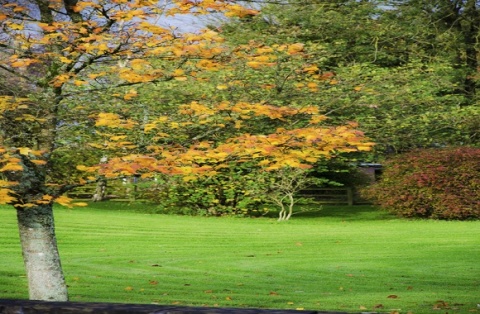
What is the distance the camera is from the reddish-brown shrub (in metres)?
28.5

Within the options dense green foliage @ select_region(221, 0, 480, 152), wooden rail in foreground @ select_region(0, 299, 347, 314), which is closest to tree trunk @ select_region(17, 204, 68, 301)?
wooden rail in foreground @ select_region(0, 299, 347, 314)

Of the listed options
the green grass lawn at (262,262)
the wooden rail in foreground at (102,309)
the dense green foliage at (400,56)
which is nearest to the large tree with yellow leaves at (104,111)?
the wooden rail in foreground at (102,309)

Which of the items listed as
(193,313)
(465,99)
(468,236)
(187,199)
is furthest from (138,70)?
(465,99)

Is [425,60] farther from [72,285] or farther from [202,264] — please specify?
[72,285]

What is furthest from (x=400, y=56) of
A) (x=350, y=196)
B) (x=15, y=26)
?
(x=15, y=26)

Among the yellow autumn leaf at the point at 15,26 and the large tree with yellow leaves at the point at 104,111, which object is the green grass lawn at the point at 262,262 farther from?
the yellow autumn leaf at the point at 15,26

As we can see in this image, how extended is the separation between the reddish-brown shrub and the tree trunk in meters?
20.2

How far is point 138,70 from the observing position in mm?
9906

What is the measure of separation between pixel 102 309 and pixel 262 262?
45.2 ft

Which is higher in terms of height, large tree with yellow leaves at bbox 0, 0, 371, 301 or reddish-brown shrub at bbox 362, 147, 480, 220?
large tree with yellow leaves at bbox 0, 0, 371, 301

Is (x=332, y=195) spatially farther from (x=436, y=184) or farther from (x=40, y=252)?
(x=40, y=252)

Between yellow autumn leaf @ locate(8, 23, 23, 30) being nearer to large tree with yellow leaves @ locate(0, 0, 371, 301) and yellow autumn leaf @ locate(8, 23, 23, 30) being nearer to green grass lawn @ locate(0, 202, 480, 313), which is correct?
large tree with yellow leaves @ locate(0, 0, 371, 301)

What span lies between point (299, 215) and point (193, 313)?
2724cm

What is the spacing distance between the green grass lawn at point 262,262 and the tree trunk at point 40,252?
3.37 m
